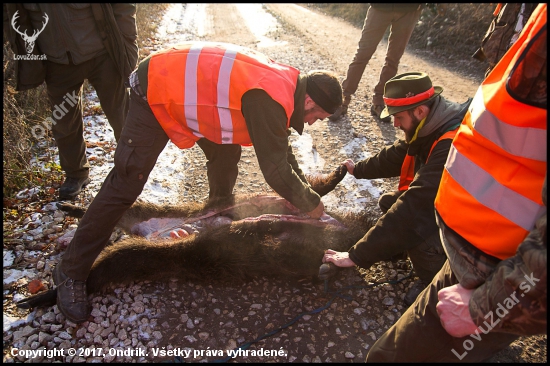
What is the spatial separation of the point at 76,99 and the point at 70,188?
918 mm

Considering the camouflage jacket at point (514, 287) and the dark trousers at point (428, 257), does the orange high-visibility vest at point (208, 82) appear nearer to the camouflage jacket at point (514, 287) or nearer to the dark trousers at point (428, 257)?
the dark trousers at point (428, 257)

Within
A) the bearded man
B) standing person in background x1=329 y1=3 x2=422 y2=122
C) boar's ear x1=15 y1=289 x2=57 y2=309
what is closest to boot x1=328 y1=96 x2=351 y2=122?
standing person in background x1=329 y1=3 x2=422 y2=122

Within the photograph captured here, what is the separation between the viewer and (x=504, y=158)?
4.24 ft

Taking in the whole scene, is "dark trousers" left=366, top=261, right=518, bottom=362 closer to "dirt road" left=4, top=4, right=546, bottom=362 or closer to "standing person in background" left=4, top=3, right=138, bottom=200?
"dirt road" left=4, top=4, right=546, bottom=362

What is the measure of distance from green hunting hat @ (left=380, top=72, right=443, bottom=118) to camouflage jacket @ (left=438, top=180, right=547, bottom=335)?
132 centimetres

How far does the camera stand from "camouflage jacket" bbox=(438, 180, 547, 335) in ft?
3.79

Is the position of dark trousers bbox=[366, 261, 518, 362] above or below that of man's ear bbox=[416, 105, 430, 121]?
below

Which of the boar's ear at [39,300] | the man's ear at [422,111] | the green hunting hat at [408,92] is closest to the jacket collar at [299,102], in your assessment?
the green hunting hat at [408,92]

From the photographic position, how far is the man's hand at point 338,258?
7.91 ft

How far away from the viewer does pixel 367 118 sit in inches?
226

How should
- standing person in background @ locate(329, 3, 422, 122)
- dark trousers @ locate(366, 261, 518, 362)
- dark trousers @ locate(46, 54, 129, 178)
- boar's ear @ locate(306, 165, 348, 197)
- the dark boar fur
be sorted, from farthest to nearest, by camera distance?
standing person in background @ locate(329, 3, 422, 122) → boar's ear @ locate(306, 165, 348, 197) → dark trousers @ locate(46, 54, 129, 178) → the dark boar fur → dark trousers @ locate(366, 261, 518, 362)

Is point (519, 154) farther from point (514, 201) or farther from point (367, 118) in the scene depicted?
point (367, 118)

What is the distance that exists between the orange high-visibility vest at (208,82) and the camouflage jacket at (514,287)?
4.91 ft

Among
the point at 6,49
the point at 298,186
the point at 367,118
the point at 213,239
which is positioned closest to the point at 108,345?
the point at 213,239
